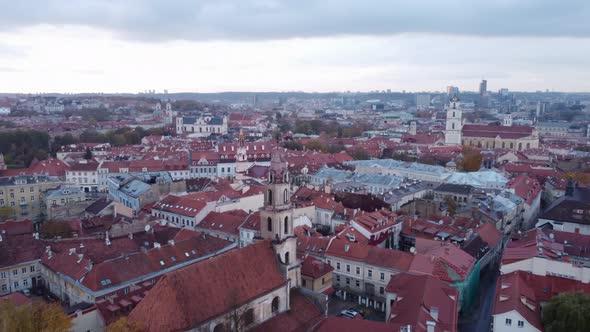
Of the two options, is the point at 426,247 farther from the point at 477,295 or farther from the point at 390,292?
the point at 390,292

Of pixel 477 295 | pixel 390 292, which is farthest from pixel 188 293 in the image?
pixel 477 295

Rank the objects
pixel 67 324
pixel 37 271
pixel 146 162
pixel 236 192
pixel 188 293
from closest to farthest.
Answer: pixel 67 324 < pixel 188 293 < pixel 37 271 < pixel 236 192 < pixel 146 162

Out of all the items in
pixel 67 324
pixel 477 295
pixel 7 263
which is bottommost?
pixel 477 295

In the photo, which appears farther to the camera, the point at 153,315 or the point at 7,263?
the point at 7,263

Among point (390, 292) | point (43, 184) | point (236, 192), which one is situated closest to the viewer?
point (390, 292)

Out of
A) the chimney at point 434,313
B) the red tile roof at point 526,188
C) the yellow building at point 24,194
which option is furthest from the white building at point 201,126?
the chimney at point 434,313

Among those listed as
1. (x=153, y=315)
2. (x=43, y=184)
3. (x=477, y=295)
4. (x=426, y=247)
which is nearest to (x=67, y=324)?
(x=153, y=315)

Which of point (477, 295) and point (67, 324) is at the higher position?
point (67, 324)

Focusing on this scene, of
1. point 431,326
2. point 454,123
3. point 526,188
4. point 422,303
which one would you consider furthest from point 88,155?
point 454,123
